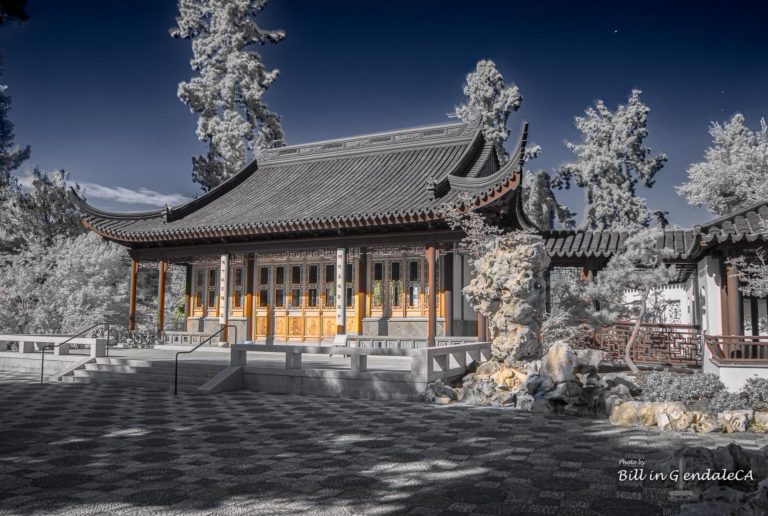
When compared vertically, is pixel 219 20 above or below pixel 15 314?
above

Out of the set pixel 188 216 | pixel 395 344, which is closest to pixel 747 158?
pixel 395 344

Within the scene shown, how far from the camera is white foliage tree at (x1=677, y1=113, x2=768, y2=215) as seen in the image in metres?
21.5

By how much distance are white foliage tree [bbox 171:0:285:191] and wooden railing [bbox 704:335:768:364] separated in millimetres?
24161

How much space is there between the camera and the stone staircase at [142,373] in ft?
41.3

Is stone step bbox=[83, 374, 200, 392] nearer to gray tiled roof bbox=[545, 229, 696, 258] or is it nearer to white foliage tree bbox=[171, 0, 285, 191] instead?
gray tiled roof bbox=[545, 229, 696, 258]

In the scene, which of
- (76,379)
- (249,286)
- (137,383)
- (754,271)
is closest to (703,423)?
(754,271)

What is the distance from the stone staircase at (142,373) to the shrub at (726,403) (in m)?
8.94

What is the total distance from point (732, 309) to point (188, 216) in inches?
597

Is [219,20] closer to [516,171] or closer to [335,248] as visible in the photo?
[335,248]

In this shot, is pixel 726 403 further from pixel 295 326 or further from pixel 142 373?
pixel 295 326

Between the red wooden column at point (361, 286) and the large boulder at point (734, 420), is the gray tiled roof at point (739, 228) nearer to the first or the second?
the large boulder at point (734, 420)

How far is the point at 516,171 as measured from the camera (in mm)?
13133

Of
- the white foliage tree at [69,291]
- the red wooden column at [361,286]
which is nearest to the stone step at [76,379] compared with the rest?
the red wooden column at [361,286]

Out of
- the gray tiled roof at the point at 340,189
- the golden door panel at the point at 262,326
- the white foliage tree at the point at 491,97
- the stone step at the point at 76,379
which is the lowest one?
the stone step at the point at 76,379
